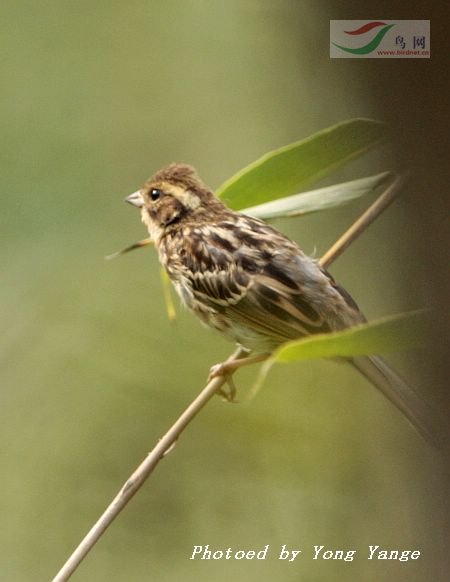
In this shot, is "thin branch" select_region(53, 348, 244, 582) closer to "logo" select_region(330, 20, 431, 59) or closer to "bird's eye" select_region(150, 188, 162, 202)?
"bird's eye" select_region(150, 188, 162, 202)

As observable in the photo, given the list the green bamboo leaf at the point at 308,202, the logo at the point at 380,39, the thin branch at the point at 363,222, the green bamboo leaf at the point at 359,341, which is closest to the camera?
the green bamboo leaf at the point at 359,341

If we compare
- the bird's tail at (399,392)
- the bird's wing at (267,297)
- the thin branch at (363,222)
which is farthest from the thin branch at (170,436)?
the bird's tail at (399,392)

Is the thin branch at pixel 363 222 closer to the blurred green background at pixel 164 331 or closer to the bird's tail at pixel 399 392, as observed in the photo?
the blurred green background at pixel 164 331

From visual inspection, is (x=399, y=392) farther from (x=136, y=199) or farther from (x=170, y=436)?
(x=136, y=199)

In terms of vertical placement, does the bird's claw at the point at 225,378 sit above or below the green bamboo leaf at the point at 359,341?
below

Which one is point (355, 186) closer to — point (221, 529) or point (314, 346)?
point (314, 346)

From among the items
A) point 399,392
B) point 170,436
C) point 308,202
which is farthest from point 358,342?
point 399,392

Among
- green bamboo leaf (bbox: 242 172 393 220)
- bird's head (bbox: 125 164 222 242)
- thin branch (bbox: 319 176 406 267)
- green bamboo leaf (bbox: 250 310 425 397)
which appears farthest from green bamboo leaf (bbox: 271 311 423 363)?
bird's head (bbox: 125 164 222 242)
